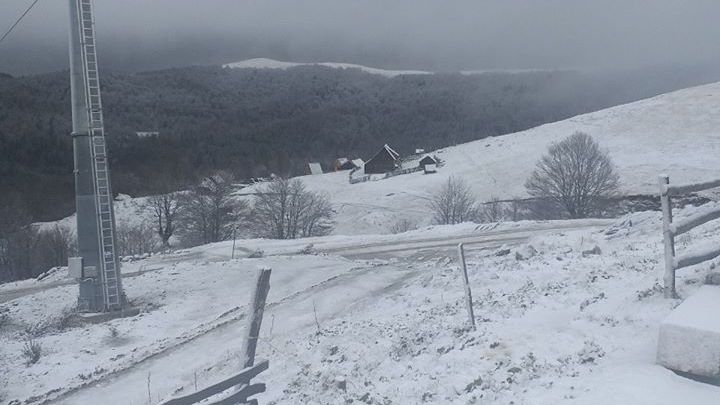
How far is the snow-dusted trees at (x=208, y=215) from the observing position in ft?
198

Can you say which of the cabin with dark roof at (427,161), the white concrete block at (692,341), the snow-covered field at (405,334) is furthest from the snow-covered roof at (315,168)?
the white concrete block at (692,341)

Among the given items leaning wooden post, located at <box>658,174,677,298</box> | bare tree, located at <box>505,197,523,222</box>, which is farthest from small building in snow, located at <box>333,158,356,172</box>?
leaning wooden post, located at <box>658,174,677,298</box>

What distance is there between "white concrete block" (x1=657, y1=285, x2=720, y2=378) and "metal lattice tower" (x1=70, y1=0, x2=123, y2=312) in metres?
14.5

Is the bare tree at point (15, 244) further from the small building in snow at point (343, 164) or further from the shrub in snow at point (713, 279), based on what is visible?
the small building in snow at point (343, 164)

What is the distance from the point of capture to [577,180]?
58625 mm

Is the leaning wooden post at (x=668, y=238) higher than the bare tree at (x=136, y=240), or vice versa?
the leaning wooden post at (x=668, y=238)

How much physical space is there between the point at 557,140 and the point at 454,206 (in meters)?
33.2

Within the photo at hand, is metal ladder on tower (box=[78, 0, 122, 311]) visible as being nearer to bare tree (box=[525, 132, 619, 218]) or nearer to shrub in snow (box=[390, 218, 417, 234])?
bare tree (box=[525, 132, 619, 218])

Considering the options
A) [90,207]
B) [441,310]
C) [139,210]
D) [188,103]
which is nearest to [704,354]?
[441,310]

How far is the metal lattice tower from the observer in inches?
685

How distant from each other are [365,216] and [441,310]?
6551 cm

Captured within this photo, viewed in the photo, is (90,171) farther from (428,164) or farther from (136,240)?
(428,164)

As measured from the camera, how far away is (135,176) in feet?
284

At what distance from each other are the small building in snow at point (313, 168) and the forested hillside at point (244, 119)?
5.39 feet
